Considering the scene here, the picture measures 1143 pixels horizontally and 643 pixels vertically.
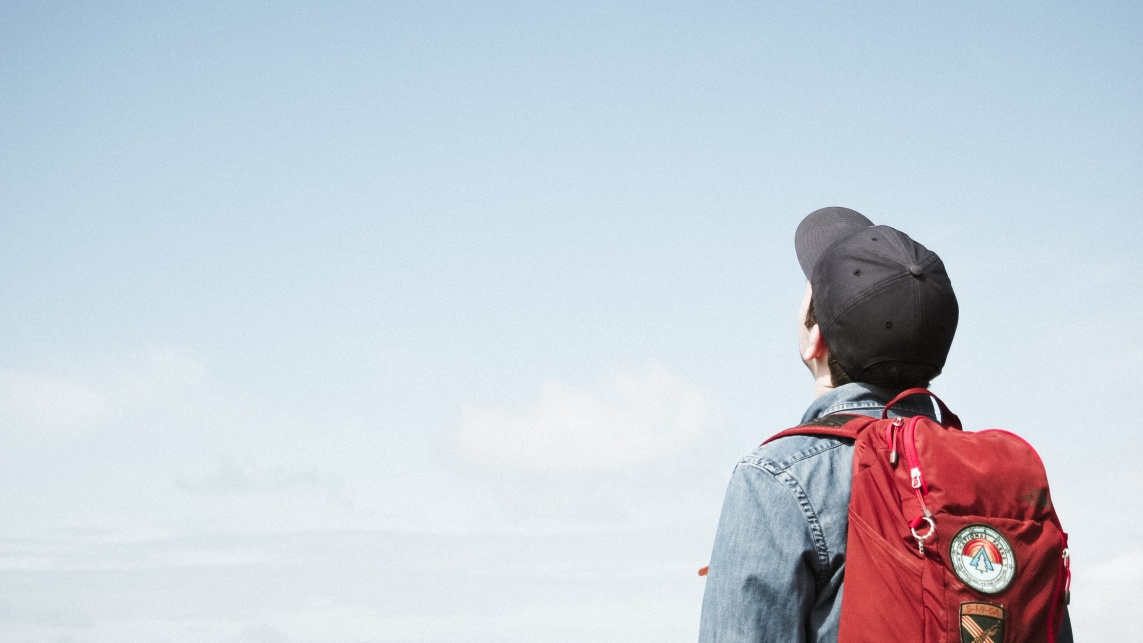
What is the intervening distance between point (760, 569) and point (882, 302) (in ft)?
3.09

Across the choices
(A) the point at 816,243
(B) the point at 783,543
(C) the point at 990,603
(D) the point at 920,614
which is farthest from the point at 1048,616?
(A) the point at 816,243

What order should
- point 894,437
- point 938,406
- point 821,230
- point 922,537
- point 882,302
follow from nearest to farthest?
point 922,537, point 894,437, point 882,302, point 938,406, point 821,230

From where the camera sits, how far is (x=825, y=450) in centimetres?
350

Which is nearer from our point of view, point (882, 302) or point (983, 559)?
point (983, 559)

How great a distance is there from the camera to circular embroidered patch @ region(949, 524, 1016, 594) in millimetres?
3305

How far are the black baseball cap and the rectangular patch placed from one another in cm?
79

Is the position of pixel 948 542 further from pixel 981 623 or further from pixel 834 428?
pixel 834 428

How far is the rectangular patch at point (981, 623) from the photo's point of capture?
10.7ft

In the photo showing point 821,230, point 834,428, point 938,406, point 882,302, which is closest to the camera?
point 834,428

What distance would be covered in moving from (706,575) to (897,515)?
60 cm

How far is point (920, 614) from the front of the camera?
3266mm

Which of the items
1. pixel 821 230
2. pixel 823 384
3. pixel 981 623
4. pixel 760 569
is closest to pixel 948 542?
pixel 981 623

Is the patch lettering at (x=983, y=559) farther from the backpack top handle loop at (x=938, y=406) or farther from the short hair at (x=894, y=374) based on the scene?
the short hair at (x=894, y=374)

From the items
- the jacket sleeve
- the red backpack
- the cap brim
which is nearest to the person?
the jacket sleeve
